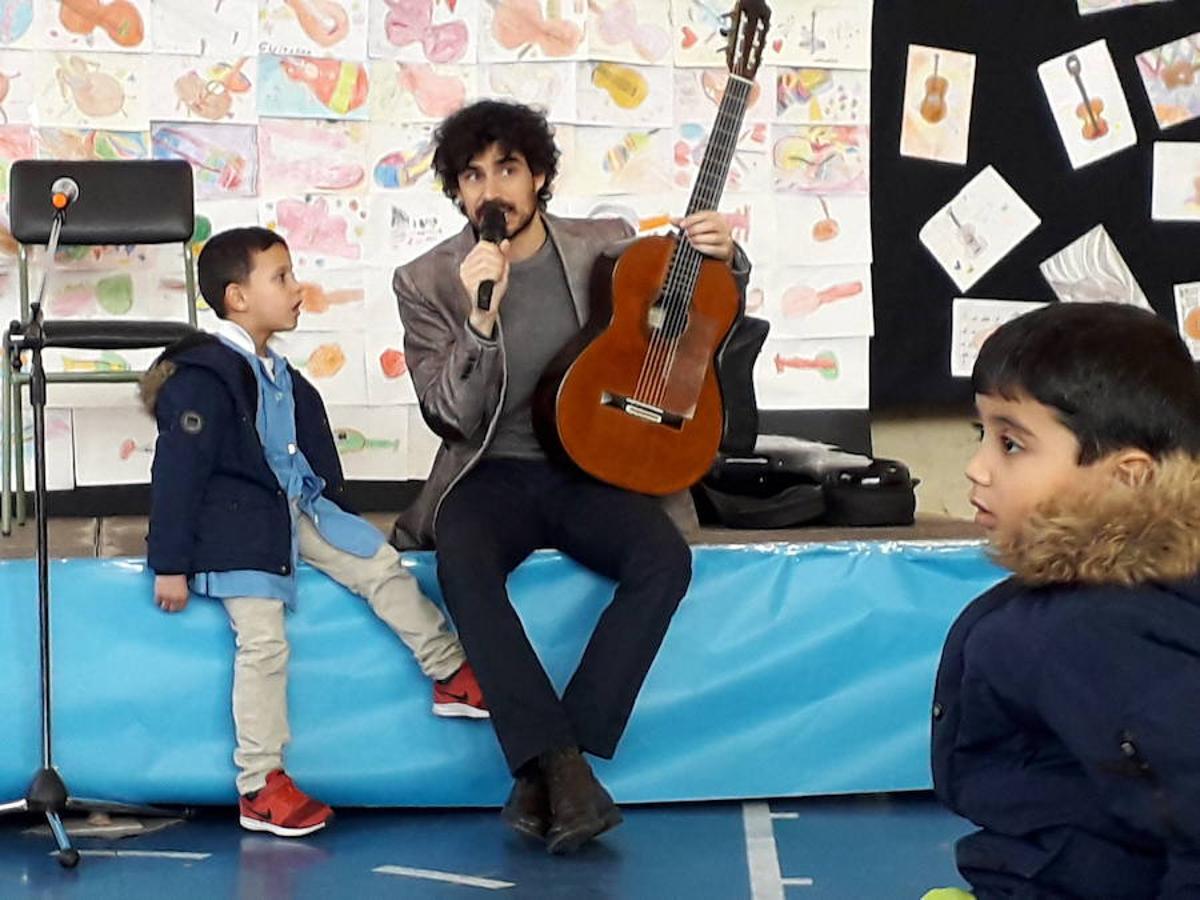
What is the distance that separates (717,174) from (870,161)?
1.24 meters

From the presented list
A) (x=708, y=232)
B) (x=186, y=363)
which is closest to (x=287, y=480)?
(x=186, y=363)

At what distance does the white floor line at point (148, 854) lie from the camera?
2445 millimetres

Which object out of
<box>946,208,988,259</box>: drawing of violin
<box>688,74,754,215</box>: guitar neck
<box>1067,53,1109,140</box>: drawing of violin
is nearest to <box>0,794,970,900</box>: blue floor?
<box>688,74,754,215</box>: guitar neck

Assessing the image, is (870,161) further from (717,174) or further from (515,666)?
(515,666)

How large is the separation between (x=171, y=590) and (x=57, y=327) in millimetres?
876

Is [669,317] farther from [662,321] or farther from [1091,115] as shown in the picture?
[1091,115]

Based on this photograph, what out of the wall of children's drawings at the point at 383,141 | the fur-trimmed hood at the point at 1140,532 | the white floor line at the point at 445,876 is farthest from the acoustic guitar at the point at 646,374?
the fur-trimmed hood at the point at 1140,532

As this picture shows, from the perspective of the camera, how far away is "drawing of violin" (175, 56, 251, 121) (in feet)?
12.2

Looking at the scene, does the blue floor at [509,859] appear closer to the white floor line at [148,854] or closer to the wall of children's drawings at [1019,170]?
the white floor line at [148,854]

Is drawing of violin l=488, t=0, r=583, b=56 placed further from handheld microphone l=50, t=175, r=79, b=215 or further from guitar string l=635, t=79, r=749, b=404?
handheld microphone l=50, t=175, r=79, b=215

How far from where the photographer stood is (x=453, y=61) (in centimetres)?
380

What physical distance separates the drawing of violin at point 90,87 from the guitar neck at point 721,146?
1529 mm

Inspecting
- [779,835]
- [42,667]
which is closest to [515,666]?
[779,835]

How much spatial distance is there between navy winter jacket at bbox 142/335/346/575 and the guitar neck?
846 millimetres
